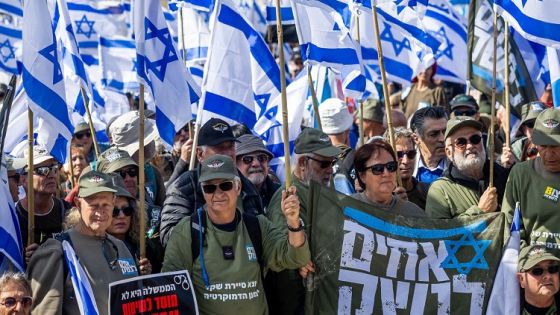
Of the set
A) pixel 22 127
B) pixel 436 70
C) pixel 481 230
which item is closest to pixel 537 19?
pixel 481 230

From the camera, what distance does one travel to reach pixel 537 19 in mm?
8680

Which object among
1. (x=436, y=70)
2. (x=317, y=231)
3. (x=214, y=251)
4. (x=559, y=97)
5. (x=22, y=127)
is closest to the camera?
(x=214, y=251)

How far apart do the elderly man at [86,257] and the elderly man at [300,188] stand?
1.07 meters

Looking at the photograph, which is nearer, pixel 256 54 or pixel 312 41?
pixel 312 41

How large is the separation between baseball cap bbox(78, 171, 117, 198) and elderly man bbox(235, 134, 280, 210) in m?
1.75

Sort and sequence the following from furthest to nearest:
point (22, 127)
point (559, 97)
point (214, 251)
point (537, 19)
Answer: point (22, 127), point (559, 97), point (537, 19), point (214, 251)

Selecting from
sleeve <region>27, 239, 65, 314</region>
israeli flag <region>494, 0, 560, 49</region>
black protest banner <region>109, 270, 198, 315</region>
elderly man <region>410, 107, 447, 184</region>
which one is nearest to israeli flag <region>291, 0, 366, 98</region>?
elderly man <region>410, 107, 447, 184</region>

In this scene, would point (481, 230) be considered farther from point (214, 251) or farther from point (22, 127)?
point (22, 127)

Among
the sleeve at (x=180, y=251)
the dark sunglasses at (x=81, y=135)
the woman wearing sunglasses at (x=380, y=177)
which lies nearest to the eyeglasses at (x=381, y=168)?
the woman wearing sunglasses at (x=380, y=177)

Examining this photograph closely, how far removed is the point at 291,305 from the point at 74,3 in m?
7.81

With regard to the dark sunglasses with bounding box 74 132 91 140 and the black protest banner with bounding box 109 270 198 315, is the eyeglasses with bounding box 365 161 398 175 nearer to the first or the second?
the black protest banner with bounding box 109 270 198 315

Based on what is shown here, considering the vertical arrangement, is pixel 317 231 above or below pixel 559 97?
below

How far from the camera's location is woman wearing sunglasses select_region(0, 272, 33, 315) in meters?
6.99

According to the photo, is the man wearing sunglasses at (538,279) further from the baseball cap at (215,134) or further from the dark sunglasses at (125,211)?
the dark sunglasses at (125,211)
